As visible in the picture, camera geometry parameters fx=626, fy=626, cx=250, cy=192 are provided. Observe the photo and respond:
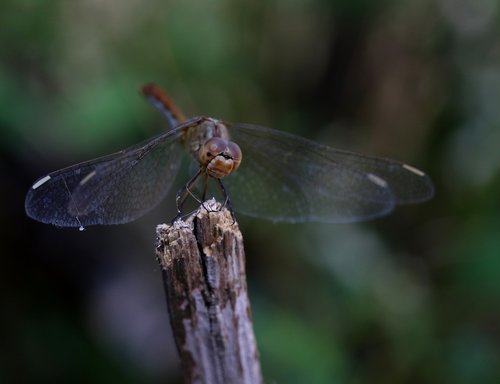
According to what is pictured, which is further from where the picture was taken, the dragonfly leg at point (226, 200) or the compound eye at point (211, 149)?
the compound eye at point (211, 149)

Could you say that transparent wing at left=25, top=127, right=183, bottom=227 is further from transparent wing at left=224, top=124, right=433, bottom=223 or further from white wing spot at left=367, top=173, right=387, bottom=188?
white wing spot at left=367, top=173, right=387, bottom=188

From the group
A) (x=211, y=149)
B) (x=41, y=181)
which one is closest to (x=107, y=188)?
(x=41, y=181)

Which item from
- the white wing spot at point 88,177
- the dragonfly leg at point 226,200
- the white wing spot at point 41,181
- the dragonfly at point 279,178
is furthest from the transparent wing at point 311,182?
the white wing spot at point 41,181

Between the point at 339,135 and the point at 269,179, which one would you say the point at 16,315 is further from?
the point at 339,135

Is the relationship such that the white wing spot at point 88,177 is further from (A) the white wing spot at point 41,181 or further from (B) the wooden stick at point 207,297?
(B) the wooden stick at point 207,297

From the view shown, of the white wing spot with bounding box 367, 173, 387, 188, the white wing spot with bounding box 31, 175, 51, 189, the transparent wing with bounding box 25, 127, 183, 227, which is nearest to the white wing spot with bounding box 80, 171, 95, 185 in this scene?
the transparent wing with bounding box 25, 127, 183, 227

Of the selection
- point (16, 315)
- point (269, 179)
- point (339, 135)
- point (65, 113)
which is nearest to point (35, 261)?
point (16, 315)
